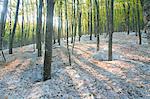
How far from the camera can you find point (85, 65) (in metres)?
16.8

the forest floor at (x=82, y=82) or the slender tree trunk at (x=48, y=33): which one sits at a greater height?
the slender tree trunk at (x=48, y=33)

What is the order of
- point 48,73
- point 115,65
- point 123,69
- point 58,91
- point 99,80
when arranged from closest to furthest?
point 58,91 < point 99,80 < point 48,73 < point 123,69 < point 115,65

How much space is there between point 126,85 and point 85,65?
5375 millimetres

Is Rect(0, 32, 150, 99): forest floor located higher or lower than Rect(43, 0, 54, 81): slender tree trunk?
lower

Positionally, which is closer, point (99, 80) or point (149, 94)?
point (149, 94)

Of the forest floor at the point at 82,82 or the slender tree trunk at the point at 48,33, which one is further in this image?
the slender tree trunk at the point at 48,33

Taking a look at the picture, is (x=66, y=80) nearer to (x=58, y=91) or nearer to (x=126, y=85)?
(x=58, y=91)

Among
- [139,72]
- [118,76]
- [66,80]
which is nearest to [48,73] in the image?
[66,80]

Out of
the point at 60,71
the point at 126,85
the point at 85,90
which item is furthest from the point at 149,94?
the point at 60,71

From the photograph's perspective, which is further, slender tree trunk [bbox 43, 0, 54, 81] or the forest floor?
slender tree trunk [bbox 43, 0, 54, 81]

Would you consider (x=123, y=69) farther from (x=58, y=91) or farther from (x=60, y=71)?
(x=58, y=91)

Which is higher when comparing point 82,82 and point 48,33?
point 48,33

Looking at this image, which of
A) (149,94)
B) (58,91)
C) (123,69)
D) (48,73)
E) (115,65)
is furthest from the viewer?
(115,65)

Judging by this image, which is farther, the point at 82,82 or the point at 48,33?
the point at 48,33
